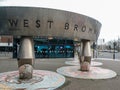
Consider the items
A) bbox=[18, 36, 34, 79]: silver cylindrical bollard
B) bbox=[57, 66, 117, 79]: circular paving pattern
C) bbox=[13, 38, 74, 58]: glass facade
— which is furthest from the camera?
bbox=[13, 38, 74, 58]: glass facade

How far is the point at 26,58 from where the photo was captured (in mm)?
13156

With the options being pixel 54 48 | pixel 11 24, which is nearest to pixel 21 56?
pixel 11 24

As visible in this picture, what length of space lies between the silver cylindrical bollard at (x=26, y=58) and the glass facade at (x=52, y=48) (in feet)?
70.6

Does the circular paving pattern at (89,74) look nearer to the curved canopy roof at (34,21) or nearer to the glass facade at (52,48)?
the curved canopy roof at (34,21)

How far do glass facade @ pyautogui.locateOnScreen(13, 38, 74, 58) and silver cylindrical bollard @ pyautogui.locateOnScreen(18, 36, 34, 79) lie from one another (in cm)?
2151

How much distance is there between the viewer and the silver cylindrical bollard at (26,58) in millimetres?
12992

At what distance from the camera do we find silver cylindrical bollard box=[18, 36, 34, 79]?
42.6ft

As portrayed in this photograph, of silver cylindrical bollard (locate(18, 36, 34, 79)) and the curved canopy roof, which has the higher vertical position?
the curved canopy roof

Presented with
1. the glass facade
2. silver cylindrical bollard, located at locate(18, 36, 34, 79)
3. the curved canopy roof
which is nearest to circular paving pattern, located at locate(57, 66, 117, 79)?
silver cylindrical bollard, located at locate(18, 36, 34, 79)

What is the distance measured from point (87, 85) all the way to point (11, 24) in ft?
23.2

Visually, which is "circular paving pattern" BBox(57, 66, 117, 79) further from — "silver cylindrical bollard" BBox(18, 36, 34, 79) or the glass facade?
the glass facade

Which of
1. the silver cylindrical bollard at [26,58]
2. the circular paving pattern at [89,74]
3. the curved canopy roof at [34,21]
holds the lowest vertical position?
the circular paving pattern at [89,74]

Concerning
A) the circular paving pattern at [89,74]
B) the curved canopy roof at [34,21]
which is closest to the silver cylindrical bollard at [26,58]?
the curved canopy roof at [34,21]

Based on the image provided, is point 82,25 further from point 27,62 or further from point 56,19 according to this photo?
point 27,62
